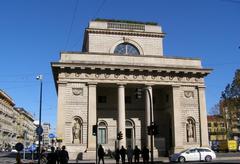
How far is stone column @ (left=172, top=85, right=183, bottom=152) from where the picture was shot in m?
43.2

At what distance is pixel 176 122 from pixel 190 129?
2.30m

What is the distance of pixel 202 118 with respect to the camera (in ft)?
147

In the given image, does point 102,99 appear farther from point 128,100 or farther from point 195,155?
point 195,155

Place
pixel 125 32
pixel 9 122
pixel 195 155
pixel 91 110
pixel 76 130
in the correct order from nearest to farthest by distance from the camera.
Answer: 1. pixel 195 155
2. pixel 76 130
3. pixel 91 110
4. pixel 125 32
5. pixel 9 122

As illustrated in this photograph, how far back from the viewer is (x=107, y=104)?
4591cm

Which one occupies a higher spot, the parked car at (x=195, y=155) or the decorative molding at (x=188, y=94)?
the decorative molding at (x=188, y=94)

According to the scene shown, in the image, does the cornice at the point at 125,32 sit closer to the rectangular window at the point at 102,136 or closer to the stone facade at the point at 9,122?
the rectangular window at the point at 102,136

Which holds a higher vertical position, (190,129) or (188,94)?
(188,94)

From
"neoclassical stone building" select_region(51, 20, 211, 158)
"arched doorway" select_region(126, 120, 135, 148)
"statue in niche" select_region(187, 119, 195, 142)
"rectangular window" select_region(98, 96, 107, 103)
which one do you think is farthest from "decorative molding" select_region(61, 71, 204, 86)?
"arched doorway" select_region(126, 120, 135, 148)

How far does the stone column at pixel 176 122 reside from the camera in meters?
43.2

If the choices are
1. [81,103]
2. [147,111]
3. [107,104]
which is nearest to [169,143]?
[147,111]

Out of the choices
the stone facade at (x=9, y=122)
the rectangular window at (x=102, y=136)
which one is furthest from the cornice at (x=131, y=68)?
the stone facade at (x=9, y=122)

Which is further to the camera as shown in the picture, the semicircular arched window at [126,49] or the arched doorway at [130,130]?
the semicircular arched window at [126,49]

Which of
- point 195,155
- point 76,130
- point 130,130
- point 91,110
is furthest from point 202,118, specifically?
point 76,130
